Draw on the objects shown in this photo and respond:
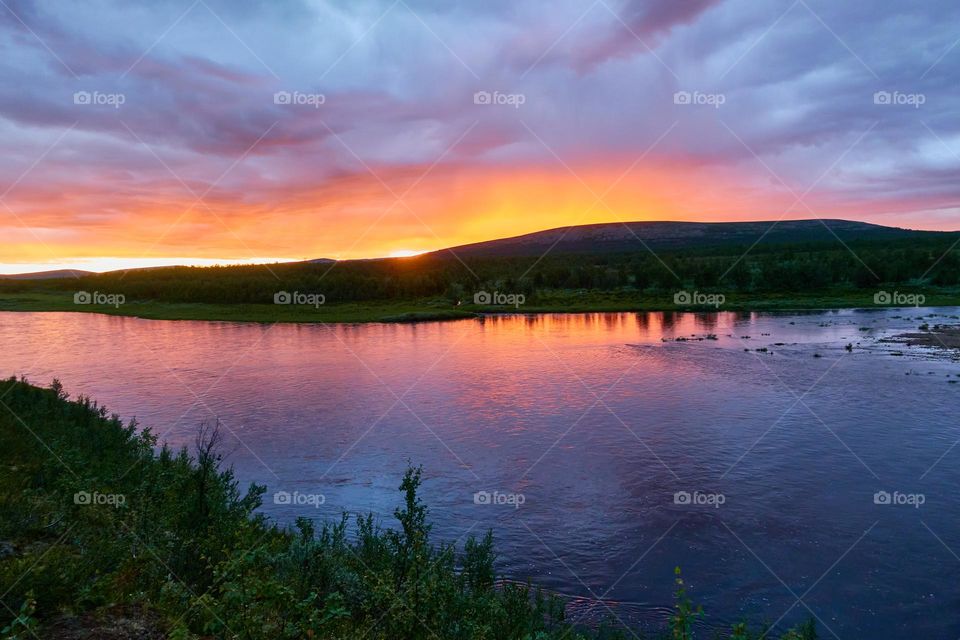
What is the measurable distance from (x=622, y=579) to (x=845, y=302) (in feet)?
239

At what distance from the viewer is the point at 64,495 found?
11125 millimetres

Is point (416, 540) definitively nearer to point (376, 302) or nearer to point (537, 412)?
point (537, 412)
